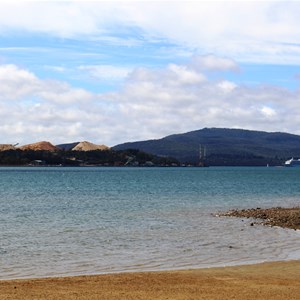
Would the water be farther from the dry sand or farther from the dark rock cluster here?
the dry sand

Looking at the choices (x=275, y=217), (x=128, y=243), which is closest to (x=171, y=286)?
(x=128, y=243)

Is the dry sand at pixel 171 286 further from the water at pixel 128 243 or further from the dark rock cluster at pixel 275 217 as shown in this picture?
the dark rock cluster at pixel 275 217

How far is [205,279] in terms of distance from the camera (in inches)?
658

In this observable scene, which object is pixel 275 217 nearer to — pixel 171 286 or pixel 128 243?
pixel 128 243

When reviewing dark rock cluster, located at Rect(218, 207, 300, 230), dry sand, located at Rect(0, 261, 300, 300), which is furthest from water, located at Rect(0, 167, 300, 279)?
dry sand, located at Rect(0, 261, 300, 300)

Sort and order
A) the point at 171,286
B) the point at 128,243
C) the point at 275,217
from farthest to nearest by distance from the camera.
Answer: the point at 275,217
the point at 128,243
the point at 171,286

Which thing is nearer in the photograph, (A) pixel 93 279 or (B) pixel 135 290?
(B) pixel 135 290

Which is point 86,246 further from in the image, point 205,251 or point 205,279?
point 205,279

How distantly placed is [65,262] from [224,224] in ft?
51.3

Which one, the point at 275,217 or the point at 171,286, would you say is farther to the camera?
the point at 275,217

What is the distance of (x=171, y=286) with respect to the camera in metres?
15.6

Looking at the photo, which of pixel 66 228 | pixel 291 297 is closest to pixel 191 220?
pixel 66 228

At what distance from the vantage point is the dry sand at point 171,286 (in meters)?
14.2

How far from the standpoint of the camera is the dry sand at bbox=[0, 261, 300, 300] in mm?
14250
